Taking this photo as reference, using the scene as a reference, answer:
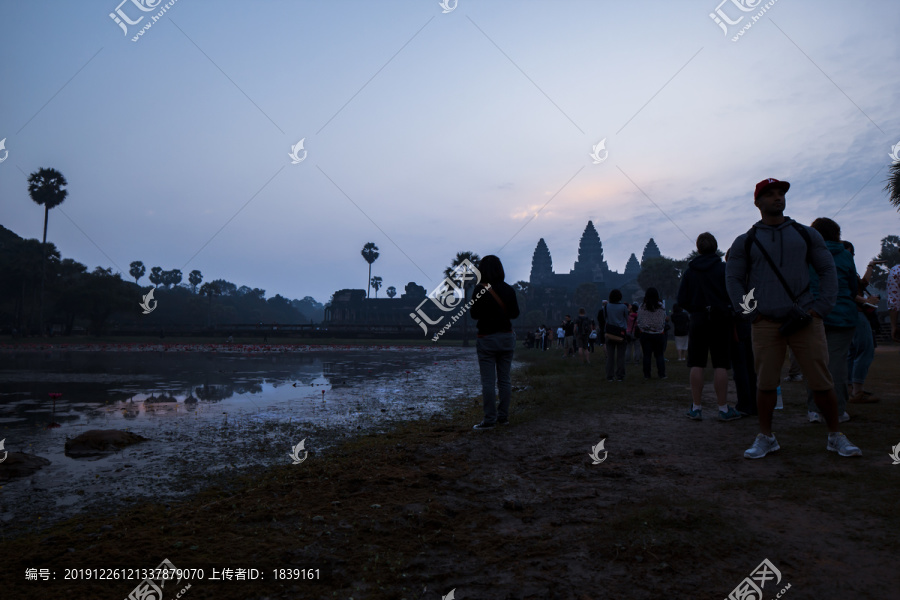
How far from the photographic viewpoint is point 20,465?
4312mm

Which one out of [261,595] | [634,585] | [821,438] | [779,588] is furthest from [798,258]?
[261,595]

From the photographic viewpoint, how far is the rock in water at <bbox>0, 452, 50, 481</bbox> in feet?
13.6

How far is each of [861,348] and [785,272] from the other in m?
3.26

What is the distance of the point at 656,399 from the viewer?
25.2ft

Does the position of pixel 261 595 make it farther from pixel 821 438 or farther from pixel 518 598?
pixel 821 438

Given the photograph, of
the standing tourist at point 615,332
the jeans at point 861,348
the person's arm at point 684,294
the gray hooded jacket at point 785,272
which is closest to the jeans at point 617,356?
the standing tourist at point 615,332

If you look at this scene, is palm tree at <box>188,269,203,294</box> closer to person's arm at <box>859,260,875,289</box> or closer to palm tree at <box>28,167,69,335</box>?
palm tree at <box>28,167,69,335</box>

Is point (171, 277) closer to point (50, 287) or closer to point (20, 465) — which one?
point (50, 287)

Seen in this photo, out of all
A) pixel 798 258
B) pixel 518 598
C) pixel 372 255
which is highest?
pixel 372 255

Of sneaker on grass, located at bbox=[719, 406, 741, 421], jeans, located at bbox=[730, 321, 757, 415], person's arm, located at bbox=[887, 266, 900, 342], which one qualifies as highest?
person's arm, located at bbox=[887, 266, 900, 342]

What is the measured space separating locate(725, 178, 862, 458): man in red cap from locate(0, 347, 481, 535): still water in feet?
12.6

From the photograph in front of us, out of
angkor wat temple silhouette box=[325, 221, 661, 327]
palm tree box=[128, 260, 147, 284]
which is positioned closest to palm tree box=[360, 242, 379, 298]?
angkor wat temple silhouette box=[325, 221, 661, 327]

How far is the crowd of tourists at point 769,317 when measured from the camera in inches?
155

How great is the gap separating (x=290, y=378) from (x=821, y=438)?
10.8m
